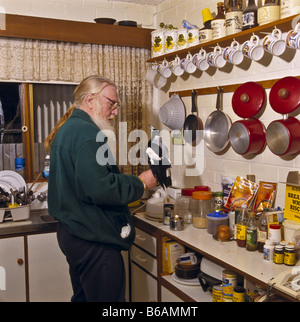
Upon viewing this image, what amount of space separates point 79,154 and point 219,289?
3.27 feet

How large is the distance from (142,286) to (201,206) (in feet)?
2.34

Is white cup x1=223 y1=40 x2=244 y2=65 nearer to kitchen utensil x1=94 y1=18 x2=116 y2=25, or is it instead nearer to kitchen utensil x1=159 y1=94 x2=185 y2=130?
kitchen utensil x1=159 y1=94 x2=185 y2=130

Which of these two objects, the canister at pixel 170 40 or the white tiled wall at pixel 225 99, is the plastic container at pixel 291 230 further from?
the canister at pixel 170 40

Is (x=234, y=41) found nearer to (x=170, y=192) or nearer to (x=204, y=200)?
(x=204, y=200)

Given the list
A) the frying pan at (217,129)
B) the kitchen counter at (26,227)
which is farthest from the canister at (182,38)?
the kitchen counter at (26,227)

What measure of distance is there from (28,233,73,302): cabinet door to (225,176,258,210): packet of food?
3.99ft

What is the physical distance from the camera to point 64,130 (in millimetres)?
1957

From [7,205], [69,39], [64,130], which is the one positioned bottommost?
[7,205]

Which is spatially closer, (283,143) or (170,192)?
(283,143)

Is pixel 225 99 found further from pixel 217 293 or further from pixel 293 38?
pixel 217 293

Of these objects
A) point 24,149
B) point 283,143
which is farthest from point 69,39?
point 283,143

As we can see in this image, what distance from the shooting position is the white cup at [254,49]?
2166mm

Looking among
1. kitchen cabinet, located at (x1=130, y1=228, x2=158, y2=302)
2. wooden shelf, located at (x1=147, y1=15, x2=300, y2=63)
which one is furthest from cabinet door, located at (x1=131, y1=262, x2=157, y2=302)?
wooden shelf, located at (x1=147, y1=15, x2=300, y2=63)

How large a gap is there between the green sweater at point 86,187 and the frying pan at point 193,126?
99cm
